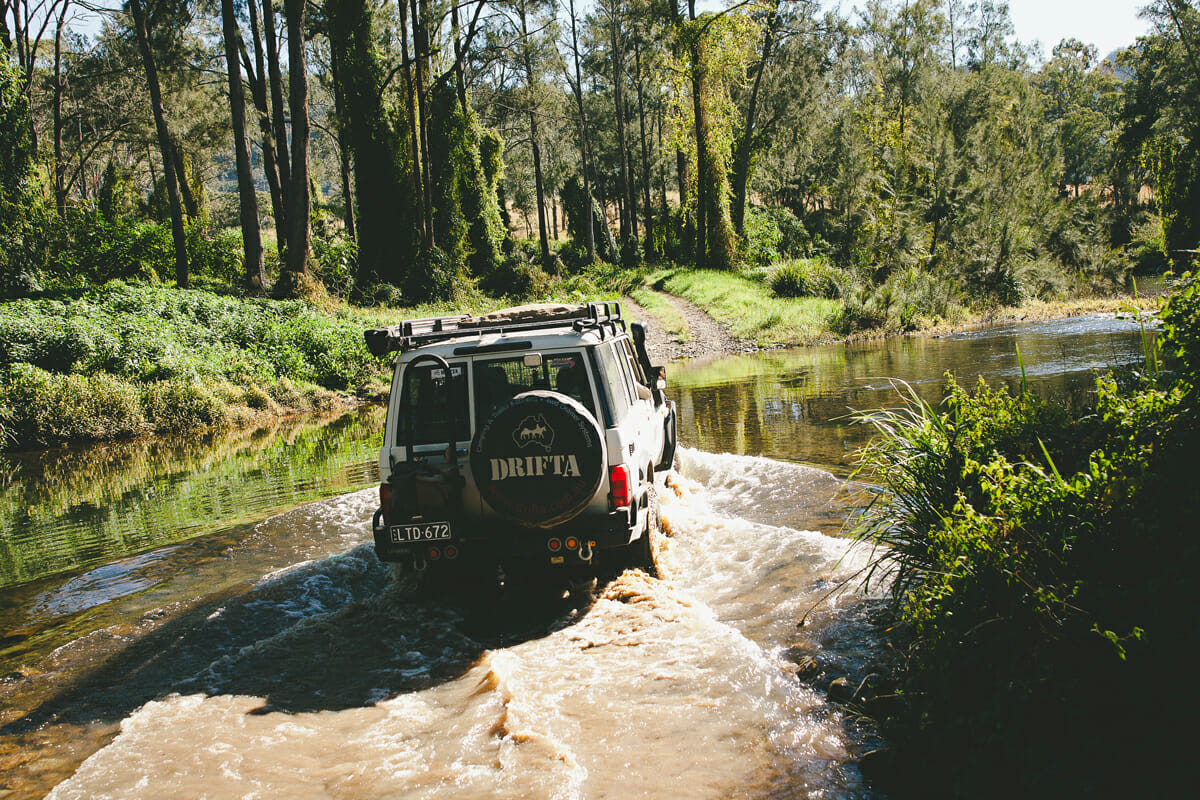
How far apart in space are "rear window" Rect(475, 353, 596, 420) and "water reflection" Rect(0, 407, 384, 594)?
544 centimetres

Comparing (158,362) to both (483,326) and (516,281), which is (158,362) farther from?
(516,281)

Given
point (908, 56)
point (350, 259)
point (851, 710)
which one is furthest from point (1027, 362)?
point (908, 56)

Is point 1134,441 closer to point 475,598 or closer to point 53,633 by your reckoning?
point 475,598

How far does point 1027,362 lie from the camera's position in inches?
719

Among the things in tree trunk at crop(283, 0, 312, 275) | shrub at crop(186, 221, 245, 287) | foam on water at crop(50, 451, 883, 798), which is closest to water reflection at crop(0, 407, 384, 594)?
foam on water at crop(50, 451, 883, 798)

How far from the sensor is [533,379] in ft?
22.9

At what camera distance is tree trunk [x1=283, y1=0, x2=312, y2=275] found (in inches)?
998

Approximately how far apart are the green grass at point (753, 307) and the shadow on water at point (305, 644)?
24.4 meters

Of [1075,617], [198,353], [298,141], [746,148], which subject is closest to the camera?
[1075,617]

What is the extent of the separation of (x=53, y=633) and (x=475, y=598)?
154 inches

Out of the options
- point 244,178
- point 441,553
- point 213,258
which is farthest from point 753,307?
point 441,553

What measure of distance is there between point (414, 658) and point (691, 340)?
25.1 meters

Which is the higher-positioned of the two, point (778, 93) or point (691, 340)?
point (778, 93)

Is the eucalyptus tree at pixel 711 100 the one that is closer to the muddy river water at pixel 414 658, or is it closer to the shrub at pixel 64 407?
the shrub at pixel 64 407
